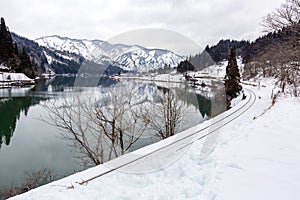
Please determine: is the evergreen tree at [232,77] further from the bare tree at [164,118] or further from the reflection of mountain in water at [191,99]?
the bare tree at [164,118]

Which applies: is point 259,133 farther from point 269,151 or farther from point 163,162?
point 163,162

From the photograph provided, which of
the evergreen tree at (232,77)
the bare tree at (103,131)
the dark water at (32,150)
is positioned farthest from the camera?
the evergreen tree at (232,77)

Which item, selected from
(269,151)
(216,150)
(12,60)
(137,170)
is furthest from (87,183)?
(12,60)

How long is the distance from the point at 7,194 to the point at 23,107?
1976cm

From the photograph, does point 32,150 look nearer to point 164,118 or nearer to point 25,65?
point 164,118

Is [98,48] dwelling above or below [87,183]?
above

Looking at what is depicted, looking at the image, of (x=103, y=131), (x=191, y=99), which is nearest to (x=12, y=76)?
(x=191, y=99)

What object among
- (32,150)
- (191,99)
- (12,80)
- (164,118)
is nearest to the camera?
(164,118)

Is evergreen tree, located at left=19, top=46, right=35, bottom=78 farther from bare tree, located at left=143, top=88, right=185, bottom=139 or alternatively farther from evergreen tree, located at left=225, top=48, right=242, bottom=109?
bare tree, located at left=143, top=88, right=185, bottom=139

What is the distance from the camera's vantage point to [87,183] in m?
3.32

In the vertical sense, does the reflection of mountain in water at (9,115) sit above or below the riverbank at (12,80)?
below

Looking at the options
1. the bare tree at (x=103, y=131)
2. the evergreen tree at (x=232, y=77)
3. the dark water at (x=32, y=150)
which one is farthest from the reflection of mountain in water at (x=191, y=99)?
the evergreen tree at (x=232, y=77)

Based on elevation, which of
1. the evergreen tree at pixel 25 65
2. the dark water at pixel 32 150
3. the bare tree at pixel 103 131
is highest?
the evergreen tree at pixel 25 65

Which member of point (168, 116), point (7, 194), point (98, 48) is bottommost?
point (7, 194)
